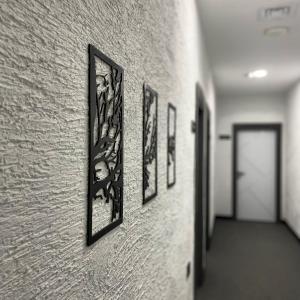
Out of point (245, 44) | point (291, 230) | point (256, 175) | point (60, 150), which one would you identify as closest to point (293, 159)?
point (256, 175)

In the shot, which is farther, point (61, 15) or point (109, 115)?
point (109, 115)

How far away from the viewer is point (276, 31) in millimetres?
3039

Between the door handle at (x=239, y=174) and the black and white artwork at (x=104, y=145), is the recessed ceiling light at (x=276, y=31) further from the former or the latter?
the door handle at (x=239, y=174)

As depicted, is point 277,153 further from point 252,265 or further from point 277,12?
point 277,12

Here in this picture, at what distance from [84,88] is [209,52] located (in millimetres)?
3451

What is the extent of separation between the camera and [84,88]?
63cm

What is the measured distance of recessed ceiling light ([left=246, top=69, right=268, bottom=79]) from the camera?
15.0 feet

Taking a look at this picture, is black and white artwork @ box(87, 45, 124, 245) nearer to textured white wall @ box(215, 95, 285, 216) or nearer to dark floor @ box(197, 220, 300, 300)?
dark floor @ box(197, 220, 300, 300)

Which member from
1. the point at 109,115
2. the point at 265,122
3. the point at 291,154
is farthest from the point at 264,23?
the point at 265,122

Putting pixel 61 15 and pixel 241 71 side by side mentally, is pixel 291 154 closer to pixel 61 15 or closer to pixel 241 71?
pixel 241 71

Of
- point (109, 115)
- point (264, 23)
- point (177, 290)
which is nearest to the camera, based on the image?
point (109, 115)

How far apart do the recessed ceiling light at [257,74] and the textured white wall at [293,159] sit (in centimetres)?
78

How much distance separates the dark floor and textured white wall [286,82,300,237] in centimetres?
35

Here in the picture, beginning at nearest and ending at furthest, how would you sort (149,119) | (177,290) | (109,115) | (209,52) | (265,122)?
(109,115) < (149,119) < (177,290) < (209,52) < (265,122)
